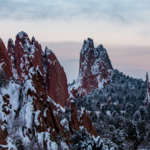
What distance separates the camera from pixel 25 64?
8781 cm

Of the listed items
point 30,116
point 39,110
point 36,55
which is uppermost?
point 36,55

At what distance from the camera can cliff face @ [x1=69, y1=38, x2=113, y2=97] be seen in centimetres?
15188

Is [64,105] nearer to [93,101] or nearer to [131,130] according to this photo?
[93,101]

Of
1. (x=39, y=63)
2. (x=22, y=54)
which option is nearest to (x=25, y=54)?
(x=22, y=54)

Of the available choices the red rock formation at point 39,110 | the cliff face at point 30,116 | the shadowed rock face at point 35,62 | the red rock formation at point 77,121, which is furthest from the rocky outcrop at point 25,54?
the red rock formation at point 39,110

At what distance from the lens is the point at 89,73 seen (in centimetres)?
16150

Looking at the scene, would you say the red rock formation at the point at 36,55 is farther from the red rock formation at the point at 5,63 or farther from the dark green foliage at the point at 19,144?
the dark green foliage at the point at 19,144

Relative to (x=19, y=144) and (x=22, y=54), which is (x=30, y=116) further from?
(x=22, y=54)

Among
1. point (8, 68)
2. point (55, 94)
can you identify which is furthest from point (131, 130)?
point (55, 94)

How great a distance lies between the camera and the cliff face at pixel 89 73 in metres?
152

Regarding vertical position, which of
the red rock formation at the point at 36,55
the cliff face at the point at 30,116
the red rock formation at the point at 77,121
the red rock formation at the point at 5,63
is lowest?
the red rock formation at the point at 77,121

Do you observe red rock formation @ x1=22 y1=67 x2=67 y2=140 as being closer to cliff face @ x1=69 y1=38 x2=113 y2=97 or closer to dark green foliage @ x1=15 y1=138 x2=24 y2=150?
dark green foliage @ x1=15 y1=138 x2=24 y2=150

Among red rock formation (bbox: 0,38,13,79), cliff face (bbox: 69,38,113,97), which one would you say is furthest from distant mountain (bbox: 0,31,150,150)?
cliff face (bbox: 69,38,113,97)

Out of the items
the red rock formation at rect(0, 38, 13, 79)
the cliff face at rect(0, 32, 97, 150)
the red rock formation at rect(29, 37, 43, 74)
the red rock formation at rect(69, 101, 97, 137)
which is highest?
the red rock formation at rect(29, 37, 43, 74)
